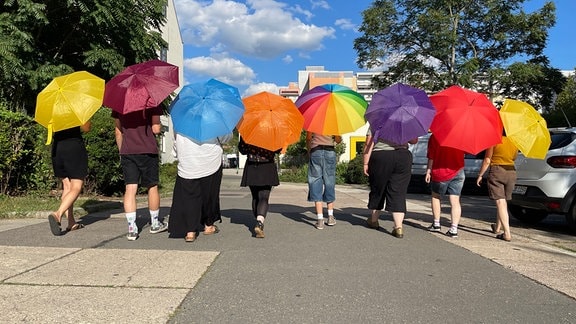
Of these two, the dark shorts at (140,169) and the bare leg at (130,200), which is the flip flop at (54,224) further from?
the dark shorts at (140,169)

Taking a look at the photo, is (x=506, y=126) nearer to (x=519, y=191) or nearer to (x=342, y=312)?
A: (x=519, y=191)

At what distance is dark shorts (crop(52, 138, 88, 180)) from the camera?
611 cm

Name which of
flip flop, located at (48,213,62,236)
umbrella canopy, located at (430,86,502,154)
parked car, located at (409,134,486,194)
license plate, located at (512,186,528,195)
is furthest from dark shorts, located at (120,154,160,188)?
parked car, located at (409,134,486,194)

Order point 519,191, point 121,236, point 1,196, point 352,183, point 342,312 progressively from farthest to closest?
point 352,183 < point 1,196 < point 519,191 < point 121,236 < point 342,312

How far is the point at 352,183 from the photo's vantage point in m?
24.7

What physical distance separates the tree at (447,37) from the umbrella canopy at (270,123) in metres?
17.2

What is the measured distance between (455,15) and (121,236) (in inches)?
820

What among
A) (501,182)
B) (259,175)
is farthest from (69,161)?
(501,182)

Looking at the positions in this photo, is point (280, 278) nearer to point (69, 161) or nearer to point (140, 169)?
point (140, 169)

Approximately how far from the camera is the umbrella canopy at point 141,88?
18.2 feet

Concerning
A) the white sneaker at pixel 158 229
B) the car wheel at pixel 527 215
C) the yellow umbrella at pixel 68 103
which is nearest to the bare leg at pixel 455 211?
the car wheel at pixel 527 215

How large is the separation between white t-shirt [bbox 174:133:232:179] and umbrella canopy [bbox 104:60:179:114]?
0.58m

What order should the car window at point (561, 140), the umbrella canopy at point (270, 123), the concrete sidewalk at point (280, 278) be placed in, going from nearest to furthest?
1. the concrete sidewalk at point (280, 278)
2. the umbrella canopy at point (270, 123)
3. the car window at point (561, 140)

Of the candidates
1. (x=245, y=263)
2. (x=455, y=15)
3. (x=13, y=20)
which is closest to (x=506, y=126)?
(x=245, y=263)
